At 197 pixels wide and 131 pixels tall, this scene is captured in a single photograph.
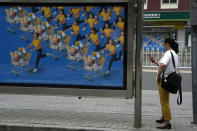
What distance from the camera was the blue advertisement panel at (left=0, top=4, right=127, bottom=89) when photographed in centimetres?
605

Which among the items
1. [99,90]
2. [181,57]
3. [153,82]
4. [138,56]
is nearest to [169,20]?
[181,57]

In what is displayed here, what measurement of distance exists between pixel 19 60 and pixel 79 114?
1.62m

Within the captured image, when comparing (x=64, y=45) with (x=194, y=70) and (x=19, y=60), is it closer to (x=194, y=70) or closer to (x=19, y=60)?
(x=19, y=60)

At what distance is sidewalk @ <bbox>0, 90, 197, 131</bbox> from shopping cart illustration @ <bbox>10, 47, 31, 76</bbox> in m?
0.89

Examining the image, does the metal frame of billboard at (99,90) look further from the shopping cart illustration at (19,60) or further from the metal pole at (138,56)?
the shopping cart illustration at (19,60)

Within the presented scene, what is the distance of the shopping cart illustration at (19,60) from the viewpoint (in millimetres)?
6449

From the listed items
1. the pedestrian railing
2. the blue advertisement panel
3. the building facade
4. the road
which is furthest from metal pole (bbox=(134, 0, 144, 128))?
the building facade

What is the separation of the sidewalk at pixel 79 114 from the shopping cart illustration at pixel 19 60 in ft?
2.92

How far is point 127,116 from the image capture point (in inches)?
264

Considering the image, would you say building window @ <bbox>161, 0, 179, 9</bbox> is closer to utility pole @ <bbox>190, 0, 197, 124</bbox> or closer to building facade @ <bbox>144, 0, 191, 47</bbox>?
building facade @ <bbox>144, 0, 191, 47</bbox>

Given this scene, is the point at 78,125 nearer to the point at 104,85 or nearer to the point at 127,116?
the point at 104,85

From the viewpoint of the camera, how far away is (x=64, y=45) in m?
6.28

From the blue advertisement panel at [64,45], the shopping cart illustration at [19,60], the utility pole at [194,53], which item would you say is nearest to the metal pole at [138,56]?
the blue advertisement panel at [64,45]

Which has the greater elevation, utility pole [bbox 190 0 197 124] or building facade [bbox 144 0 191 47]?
building facade [bbox 144 0 191 47]
